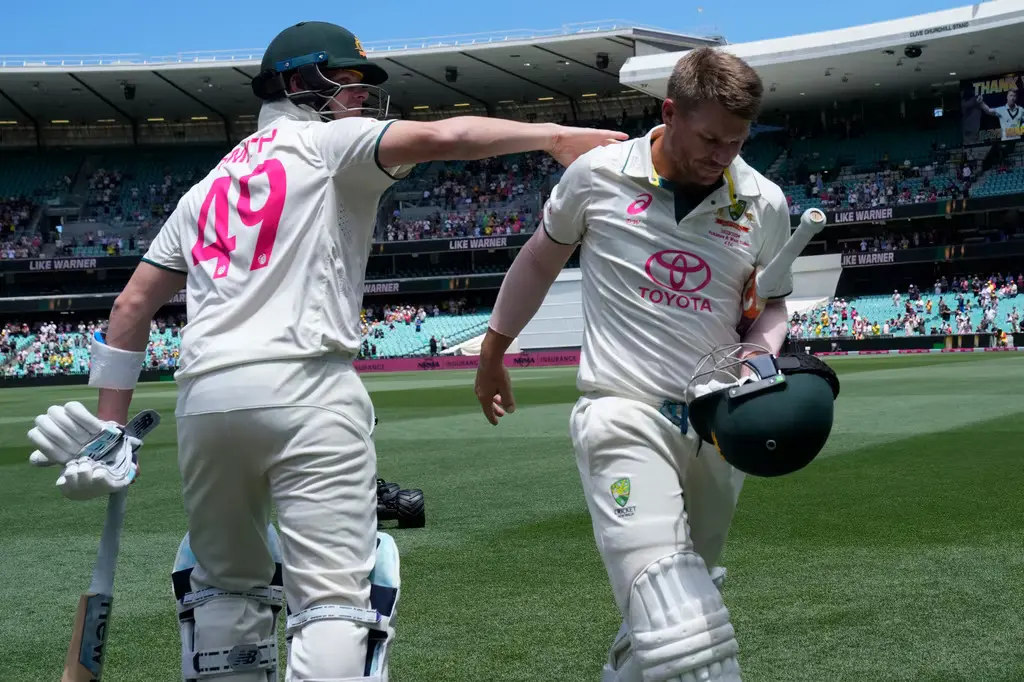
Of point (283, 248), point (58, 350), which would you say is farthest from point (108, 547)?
point (58, 350)

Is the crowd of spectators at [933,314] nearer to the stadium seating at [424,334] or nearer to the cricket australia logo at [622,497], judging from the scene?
the stadium seating at [424,334]

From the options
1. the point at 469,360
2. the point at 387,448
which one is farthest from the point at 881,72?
the point at 387,448

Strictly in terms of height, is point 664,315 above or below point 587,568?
above

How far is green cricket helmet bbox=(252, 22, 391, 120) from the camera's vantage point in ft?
12.4

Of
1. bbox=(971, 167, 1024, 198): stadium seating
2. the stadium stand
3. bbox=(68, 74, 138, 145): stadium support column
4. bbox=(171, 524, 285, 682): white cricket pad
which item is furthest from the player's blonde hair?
bbox=(68, 74, 138, 145): stadium support column

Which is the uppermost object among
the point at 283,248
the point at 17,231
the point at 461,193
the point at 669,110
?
the point at 461,193

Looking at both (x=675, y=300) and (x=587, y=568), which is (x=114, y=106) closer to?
(x=587, y=568)

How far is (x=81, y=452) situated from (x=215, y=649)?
77 centimetres

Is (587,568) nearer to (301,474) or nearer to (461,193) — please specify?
(301,474)

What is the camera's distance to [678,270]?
3775 millimetres

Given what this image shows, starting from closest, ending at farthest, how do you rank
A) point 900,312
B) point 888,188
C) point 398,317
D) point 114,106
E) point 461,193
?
point 900,312
point 888,188
point 398,317
point 114,106
point 461,193

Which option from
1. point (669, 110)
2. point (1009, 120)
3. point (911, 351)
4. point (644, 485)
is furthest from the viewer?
point (1009, 120)

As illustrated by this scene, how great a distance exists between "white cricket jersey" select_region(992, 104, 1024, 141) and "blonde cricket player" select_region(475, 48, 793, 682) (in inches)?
2093

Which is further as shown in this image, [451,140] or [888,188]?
[888,188]
